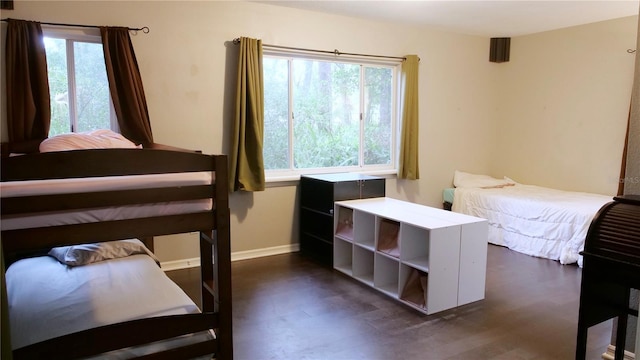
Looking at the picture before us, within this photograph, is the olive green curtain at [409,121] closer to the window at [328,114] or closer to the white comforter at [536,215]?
the window at [328,114]

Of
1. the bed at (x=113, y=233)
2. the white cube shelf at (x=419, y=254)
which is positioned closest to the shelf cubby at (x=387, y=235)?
the white cube shelf at (x=419, y=254)

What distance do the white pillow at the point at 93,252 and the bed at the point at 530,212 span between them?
12.0ft

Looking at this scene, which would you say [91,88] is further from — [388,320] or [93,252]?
[388,320]

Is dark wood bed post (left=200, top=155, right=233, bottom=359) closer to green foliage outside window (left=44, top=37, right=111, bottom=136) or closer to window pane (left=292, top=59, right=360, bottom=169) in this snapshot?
green foliage outside window (left=44, top=37, right=111, bottom=136)

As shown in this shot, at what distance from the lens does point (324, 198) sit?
13.4ft

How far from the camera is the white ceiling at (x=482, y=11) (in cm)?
411

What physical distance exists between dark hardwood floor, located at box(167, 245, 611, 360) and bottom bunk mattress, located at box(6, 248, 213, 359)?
2.14ft

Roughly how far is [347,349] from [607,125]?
4088 mm

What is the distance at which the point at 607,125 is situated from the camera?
15.9 ft

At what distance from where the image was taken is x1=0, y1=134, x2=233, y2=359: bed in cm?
152

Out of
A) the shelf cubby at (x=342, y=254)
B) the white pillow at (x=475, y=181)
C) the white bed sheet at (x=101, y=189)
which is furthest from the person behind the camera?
the white pillow at (x=475, y=181)

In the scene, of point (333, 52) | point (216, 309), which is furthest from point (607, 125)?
point (216, 309)

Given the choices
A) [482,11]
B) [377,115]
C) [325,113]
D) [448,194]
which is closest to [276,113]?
[325,113]

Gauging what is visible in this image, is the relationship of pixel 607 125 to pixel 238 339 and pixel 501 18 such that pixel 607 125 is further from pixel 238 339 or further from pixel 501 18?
pixel 238 339
